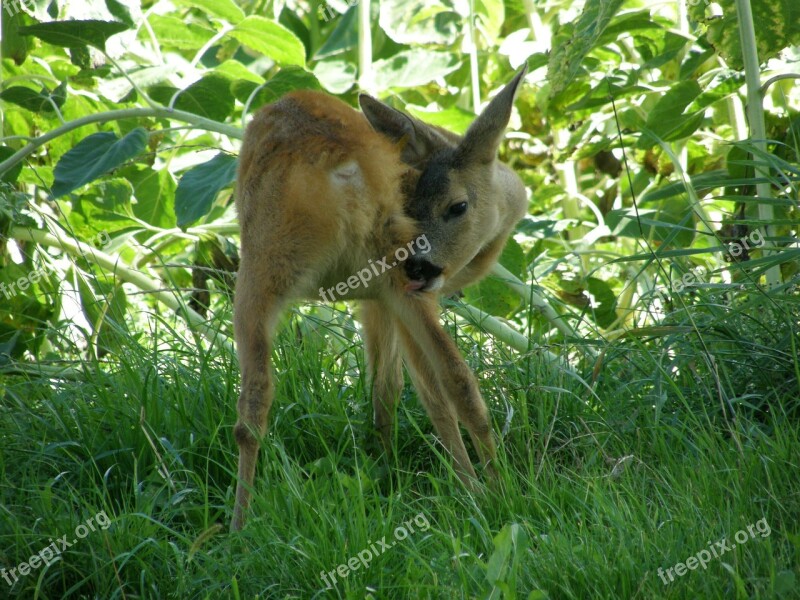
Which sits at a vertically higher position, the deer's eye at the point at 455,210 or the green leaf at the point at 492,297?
the deer's eye at the point at 455,210

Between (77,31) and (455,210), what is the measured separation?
209cm

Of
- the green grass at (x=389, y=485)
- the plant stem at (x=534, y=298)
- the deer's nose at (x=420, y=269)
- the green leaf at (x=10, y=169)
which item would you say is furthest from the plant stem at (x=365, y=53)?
the deer's nose at (x=420, y=269)

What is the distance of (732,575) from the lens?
8.25ft

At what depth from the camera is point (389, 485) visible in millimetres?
3832

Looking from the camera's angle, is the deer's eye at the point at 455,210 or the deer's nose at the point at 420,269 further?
the deer's eye at the point at 455,210

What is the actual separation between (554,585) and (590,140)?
17.1 ft

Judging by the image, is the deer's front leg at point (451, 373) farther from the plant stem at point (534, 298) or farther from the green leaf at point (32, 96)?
the green leaf at point (32, 96)

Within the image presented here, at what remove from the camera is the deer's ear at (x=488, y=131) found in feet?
13.6

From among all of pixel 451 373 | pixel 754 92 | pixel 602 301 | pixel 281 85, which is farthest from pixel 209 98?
pixel 754 92

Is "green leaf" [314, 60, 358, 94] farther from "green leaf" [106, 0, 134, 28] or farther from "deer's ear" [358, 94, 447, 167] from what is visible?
"deer's ear" [358, 94, 447, 167]

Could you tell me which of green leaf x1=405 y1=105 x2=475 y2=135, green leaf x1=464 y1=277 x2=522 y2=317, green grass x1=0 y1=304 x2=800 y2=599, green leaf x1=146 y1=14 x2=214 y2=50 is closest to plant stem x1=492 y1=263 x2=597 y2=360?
green leaf x1=464 y1=277 x2=522 y2=317

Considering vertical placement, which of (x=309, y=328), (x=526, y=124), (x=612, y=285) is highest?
(x=526, y=124)

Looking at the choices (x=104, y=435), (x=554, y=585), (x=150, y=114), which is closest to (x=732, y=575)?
(x=554, y=585)

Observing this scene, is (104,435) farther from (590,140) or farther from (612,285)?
(590,140)
